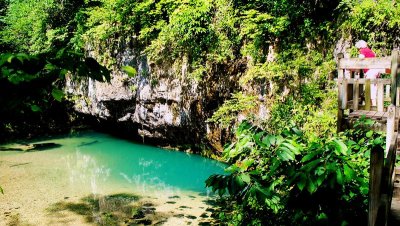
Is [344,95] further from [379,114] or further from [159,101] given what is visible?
[159,101]

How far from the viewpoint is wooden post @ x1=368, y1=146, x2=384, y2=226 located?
1934 mm

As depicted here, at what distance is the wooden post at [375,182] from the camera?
6.35 ft

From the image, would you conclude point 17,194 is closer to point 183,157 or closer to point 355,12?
point 183,157

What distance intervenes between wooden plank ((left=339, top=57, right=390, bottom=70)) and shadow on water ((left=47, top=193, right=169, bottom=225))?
4629mm

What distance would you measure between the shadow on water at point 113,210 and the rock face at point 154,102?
4295 mm

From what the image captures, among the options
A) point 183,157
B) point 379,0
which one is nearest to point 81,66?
point 379,0

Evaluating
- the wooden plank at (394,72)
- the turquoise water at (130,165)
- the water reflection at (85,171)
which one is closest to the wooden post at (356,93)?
the wooden plank at (394,72)

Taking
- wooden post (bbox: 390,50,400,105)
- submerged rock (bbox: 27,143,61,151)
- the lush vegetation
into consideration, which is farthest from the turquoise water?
wooden post (bbox: 390,50,400,105)

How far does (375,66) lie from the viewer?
16.2 ft

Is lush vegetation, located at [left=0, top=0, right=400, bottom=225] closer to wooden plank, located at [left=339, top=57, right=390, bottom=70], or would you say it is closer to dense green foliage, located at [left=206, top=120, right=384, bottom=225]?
dense green foliage, located at [left=206, top=120, right=384, bottom=225]

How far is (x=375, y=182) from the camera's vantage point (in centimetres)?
203

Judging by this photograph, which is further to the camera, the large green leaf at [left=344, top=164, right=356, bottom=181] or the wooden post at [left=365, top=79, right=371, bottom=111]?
the wooden post at [left=365, top=79, right=371, bottom=111]

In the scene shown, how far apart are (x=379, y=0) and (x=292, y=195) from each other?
253 inches

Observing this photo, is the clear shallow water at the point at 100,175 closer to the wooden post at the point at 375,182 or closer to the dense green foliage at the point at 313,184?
the dense green foliage at the point at 313,184
